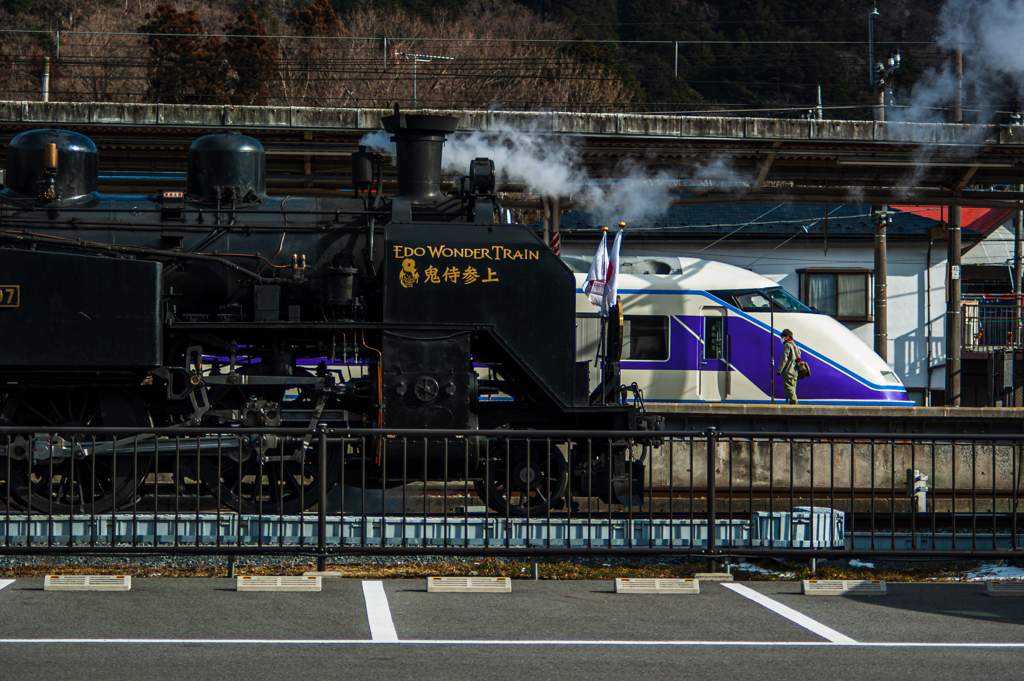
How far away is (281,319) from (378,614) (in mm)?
4772

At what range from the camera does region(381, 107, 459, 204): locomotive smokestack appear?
34.9ft

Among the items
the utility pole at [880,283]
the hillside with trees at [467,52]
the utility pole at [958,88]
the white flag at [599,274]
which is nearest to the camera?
the white flag at [599,274]

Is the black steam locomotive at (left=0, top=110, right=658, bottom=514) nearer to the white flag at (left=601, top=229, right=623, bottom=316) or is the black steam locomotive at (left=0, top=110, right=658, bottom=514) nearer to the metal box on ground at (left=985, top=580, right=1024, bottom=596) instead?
the white flag at (left=601, top=229, right=623, bottom=316)

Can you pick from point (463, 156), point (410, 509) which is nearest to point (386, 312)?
point (410, 509)

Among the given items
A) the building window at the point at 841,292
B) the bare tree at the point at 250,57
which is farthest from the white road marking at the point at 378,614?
the bare tree at the point at 250,57

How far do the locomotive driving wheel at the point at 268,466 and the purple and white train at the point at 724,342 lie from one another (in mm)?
6427

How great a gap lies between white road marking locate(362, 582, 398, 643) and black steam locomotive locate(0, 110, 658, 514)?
2.55 meters

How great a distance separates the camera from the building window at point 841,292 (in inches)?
1217

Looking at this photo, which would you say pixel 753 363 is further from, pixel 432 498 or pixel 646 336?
pixel 432 498

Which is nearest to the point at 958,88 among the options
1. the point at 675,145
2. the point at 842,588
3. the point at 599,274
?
the point at 675,145

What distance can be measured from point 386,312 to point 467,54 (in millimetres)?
44930

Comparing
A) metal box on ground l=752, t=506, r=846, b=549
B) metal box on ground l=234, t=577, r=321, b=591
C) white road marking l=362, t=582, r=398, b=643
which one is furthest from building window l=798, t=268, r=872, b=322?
metal box on ground l=234, t=577, r=321, b=591

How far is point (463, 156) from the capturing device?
525 inches

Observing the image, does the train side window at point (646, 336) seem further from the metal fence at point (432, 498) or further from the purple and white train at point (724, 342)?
the metal fence at point (432, 498)
